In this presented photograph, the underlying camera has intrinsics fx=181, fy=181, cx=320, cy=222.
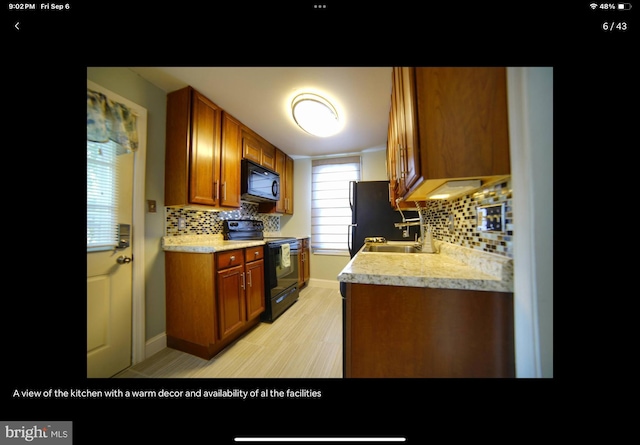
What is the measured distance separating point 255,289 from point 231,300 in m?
0.28

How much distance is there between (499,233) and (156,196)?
2046mm

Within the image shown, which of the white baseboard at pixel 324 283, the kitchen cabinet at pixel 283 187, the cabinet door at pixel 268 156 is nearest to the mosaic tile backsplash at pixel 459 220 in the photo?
the kitchen cabinet at pixel 283 187

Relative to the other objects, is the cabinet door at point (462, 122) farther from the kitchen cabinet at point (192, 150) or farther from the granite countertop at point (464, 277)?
the kitchen cabinet at point (192, 150)

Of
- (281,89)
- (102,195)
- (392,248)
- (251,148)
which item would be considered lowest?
(392,248)

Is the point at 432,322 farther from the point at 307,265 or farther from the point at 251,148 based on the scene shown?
the point at 307,265

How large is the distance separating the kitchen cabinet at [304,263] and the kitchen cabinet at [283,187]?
1.87ft

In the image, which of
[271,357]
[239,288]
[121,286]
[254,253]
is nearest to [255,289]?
[239,288]

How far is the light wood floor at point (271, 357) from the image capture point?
3.80 ft

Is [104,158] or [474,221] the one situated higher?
[104,158]

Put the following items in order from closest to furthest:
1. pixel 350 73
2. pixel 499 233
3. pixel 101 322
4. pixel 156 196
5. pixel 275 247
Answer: pixel 499 233 → pixel 101 322 → pixel 350 73 → pixel 156 196 → pixel 275 247

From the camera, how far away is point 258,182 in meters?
2.07
